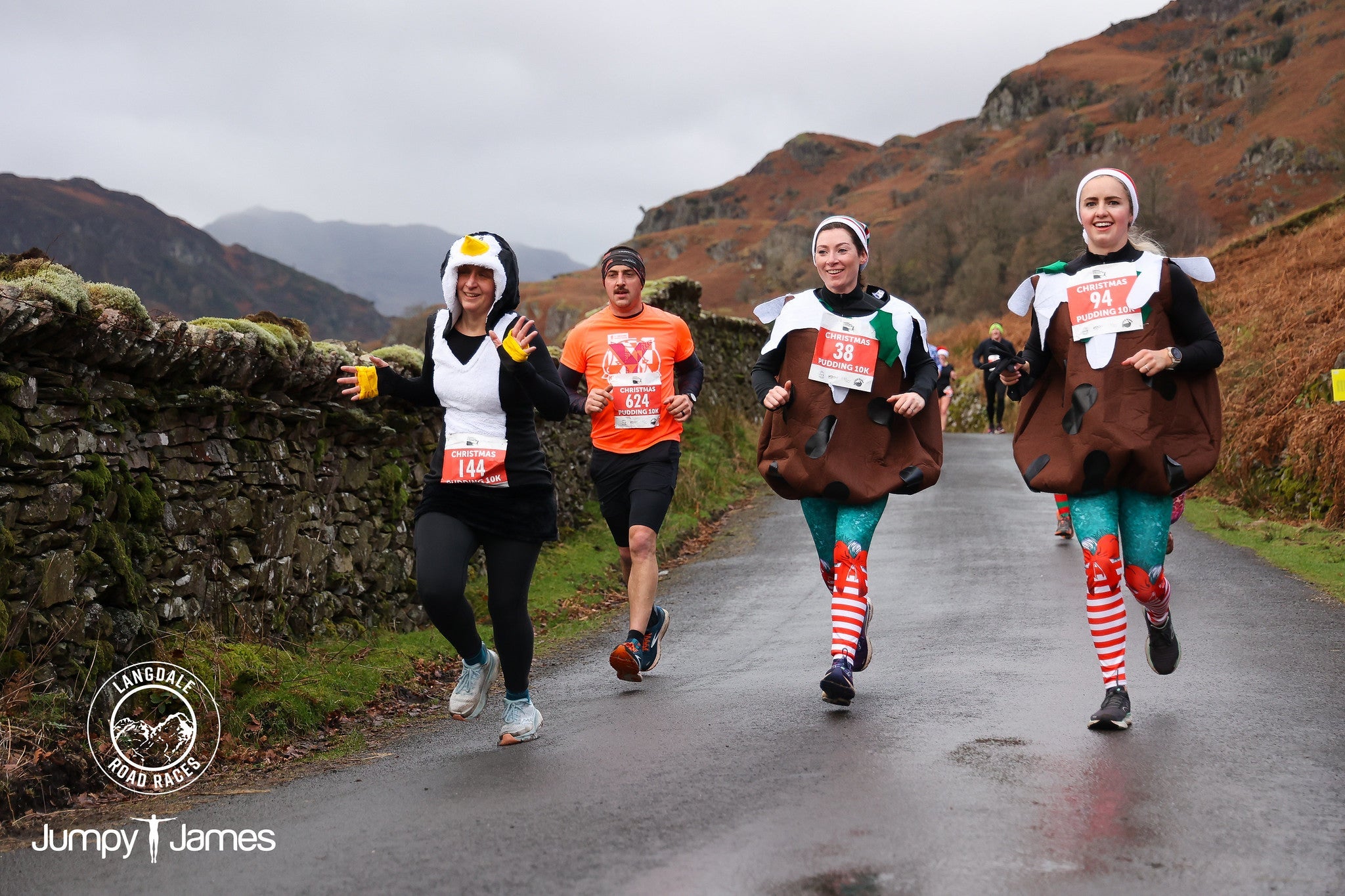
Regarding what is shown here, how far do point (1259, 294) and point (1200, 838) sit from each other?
18.7m

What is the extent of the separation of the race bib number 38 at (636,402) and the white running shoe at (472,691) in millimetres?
1848

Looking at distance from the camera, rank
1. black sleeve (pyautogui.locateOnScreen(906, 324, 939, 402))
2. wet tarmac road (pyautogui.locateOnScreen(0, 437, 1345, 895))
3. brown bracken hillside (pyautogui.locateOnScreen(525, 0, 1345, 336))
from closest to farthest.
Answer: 1. wet tarmac road (pyautogui.locateOnScreen(0, 437, 1345, 895))
2. black sleeve (pyautogui.locateOnScreen(906, 324, 939, 402))
3. brown bracken hillside (pyautogui.locateOnScreen(525, 0, 1345, 336))

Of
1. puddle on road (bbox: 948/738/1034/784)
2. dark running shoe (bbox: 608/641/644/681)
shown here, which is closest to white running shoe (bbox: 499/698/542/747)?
dark running shoe (bbox: 608/641/644/681)

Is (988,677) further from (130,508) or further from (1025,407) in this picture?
(130,508)

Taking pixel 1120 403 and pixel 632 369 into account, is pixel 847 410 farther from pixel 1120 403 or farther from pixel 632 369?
pixel 632 369

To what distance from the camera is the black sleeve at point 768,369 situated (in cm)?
591

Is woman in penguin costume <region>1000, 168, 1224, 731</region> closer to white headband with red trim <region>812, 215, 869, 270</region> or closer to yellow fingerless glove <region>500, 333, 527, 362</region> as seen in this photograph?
white headband with red trim <region>812, 215, 869, 270</region>

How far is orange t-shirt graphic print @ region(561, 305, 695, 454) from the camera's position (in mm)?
6977

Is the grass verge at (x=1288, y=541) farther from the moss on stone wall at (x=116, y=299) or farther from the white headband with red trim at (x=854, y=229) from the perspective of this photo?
the moss on stone wall at (x=116, y=299)

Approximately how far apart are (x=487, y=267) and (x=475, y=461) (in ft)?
2.77

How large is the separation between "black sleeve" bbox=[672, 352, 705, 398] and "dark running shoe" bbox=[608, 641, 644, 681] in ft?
5.10

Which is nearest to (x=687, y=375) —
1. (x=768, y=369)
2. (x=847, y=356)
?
(x=768, y=369)

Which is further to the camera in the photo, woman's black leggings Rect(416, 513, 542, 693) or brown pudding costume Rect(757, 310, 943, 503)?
brown pudding costume Rect(757, 310, 943, 503)

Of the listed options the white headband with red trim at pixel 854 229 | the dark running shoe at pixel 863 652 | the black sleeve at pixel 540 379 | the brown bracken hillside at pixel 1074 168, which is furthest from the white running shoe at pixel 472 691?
the brown bracken hillside at pixel 1074 168
